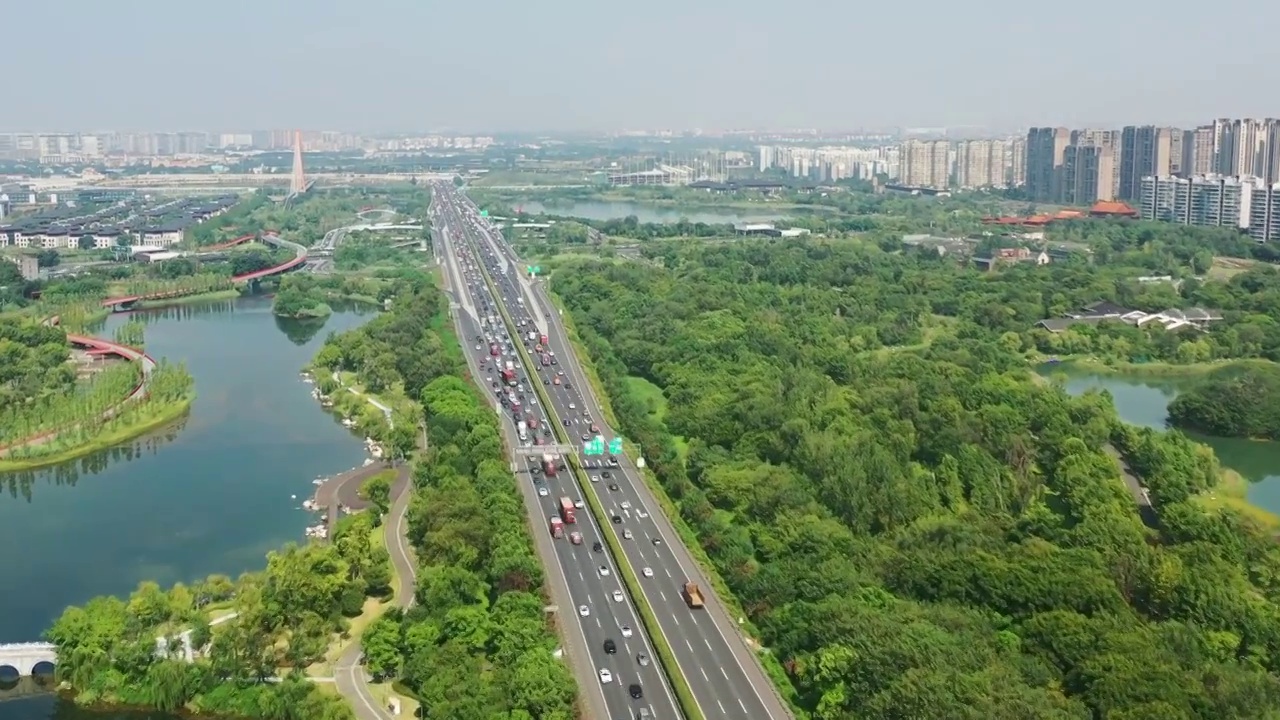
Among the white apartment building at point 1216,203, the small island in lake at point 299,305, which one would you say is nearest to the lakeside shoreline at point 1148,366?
the white apartment building at point 1216,203

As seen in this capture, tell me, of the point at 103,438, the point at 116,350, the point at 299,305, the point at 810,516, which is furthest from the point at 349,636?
the point at 299,305

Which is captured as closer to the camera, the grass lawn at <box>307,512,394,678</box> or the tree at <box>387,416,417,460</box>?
the grass lawn at <box>307,512,394,678</box>

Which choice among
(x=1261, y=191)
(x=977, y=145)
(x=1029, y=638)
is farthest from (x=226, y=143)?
(x=1029, y=638)

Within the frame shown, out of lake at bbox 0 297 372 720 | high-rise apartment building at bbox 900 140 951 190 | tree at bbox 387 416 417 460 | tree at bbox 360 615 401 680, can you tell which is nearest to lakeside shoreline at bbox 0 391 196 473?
lake at bbox 0 297 372 720

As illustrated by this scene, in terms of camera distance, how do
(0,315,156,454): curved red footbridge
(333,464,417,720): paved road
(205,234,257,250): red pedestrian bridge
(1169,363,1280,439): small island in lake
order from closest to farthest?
(333,464,417,720): paved road
(0,315,156,454): curved red footbridge
(1169,363,1280,439): small island in lake
(205,234,257,250): red pedestrian bridge

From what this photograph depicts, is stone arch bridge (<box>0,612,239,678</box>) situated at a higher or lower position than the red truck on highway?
lower

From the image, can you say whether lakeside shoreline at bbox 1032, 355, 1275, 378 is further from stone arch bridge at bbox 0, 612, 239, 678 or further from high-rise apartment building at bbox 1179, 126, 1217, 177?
high-rise apartment building at bbox 1179, 126, 1217, 177
